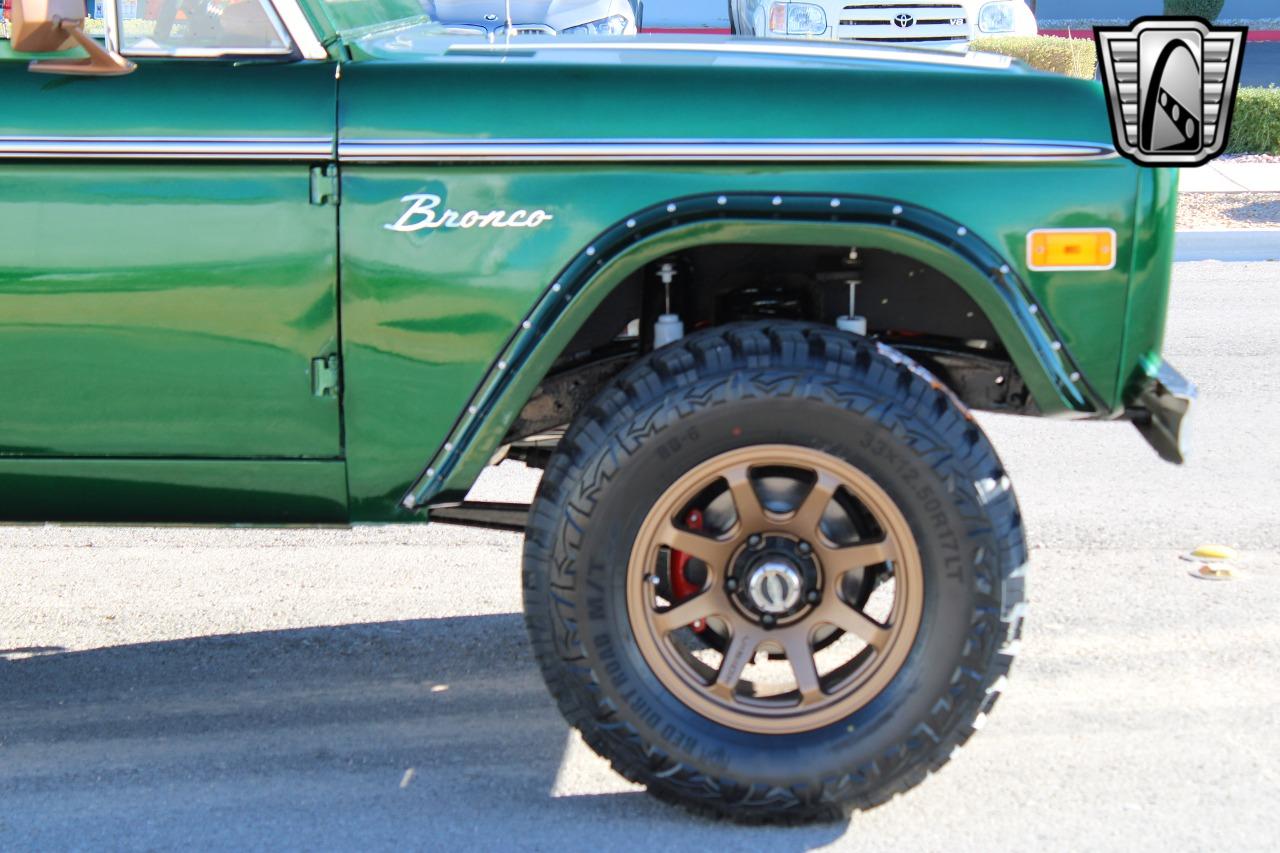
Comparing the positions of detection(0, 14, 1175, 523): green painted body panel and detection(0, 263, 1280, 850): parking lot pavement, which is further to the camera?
detection(0, 263, 1280, 850): parking lot pavement

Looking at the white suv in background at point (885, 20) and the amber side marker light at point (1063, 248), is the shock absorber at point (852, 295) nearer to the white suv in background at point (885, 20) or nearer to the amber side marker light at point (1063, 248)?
the amber side marker light at point (1063, 248)

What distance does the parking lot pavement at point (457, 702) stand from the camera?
3203mm

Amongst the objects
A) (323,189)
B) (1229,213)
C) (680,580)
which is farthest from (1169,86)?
(1229,213)

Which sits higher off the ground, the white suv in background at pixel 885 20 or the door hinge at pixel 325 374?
the door hinge at pixel 325 374

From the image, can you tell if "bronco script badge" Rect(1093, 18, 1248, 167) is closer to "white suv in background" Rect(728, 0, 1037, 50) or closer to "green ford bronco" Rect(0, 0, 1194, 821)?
"green ford bronco" Rect(0, 0, 1194, 821)

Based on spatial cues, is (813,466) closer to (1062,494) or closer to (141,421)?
(141,421)

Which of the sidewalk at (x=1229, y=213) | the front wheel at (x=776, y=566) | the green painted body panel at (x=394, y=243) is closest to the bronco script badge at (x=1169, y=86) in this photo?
the green painted body panel at (x=394, y=243)

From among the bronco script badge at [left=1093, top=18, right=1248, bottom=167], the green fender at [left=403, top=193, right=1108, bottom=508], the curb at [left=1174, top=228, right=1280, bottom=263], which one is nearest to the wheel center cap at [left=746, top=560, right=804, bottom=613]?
the green fender at [left=403, top=193, right=1108, bottom=508]

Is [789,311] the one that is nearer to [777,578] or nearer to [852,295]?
[852,295]

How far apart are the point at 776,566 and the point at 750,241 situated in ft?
2.07

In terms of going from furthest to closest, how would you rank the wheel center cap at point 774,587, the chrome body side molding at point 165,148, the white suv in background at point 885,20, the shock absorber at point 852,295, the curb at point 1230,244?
the white suv in background at point 885,20
the curb at point 1230,244
the shock absorber at point 852,295
the wheel center cap at point 774,587
the chrome body side molding at point 165,148

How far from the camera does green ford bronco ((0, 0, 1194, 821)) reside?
119 inches

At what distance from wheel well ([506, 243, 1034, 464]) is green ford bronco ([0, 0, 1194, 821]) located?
0.90 feet

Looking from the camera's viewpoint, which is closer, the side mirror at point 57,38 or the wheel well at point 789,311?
the side mirror at point 57,38
